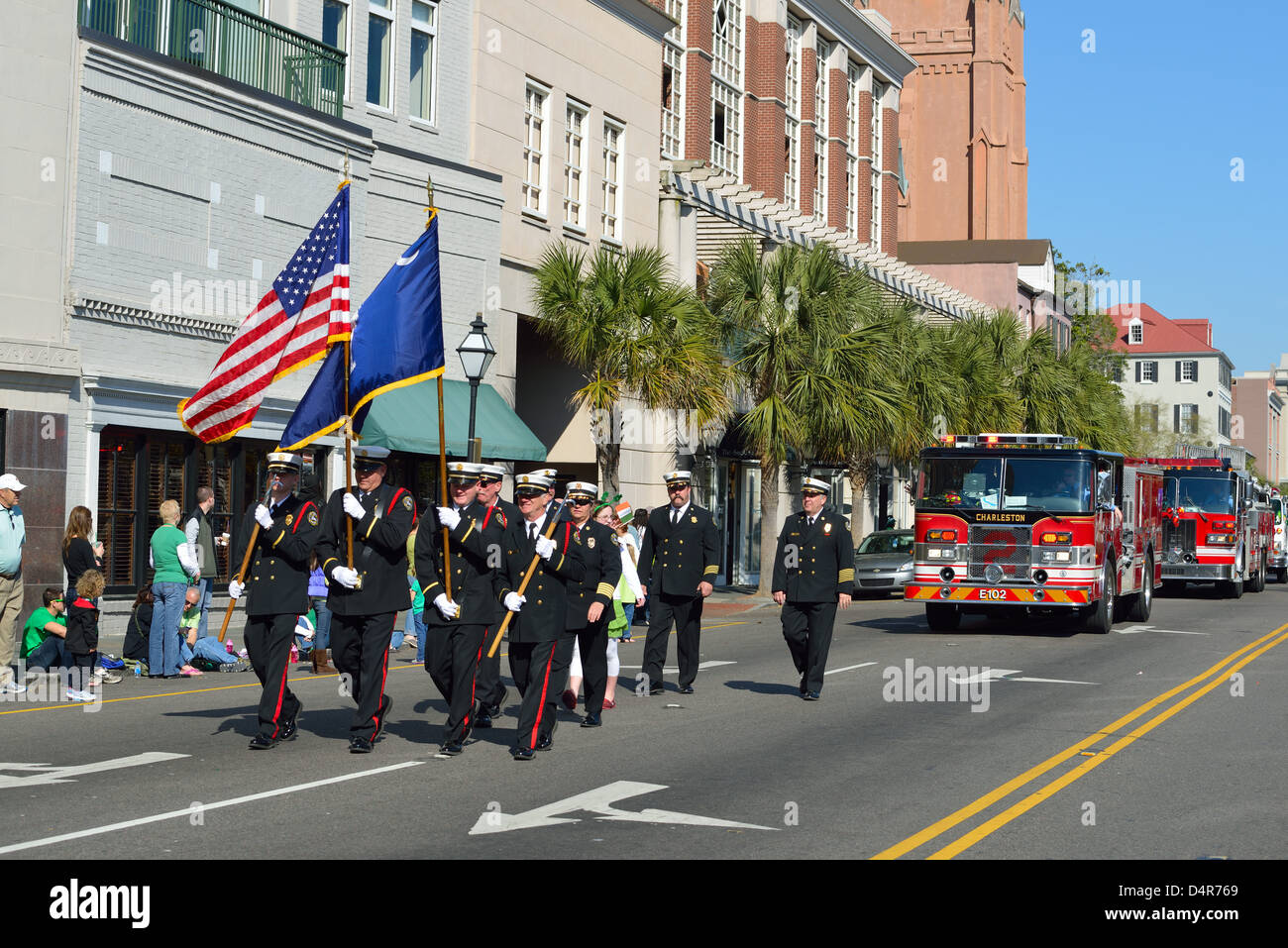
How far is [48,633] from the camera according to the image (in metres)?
14.5

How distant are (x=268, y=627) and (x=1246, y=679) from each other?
11.0 meters

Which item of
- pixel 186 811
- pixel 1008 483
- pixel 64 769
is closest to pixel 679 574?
pixel 64 769

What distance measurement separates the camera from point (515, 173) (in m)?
28.6

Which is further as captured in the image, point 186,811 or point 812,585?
point 812,585

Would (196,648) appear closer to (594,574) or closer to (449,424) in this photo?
(594,574)

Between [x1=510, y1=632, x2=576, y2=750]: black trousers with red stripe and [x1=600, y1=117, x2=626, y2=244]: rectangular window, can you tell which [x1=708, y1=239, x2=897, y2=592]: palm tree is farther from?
[x1=510, y1=632, x2=576, y2=750]: black trousers with red stripe

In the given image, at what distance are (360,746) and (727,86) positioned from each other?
3470 cm

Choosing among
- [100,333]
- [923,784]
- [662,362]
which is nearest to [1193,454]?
[662,362]

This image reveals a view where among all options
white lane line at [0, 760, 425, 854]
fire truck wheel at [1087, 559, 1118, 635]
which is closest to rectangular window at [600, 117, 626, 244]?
fire truck wheel at [1087, 559, 1118, 635]

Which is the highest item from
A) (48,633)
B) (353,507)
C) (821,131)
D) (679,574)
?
(821,131)

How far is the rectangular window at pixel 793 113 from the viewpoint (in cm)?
4691

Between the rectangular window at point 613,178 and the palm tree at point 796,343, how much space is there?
2.93 meters

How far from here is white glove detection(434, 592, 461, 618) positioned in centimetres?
1053
